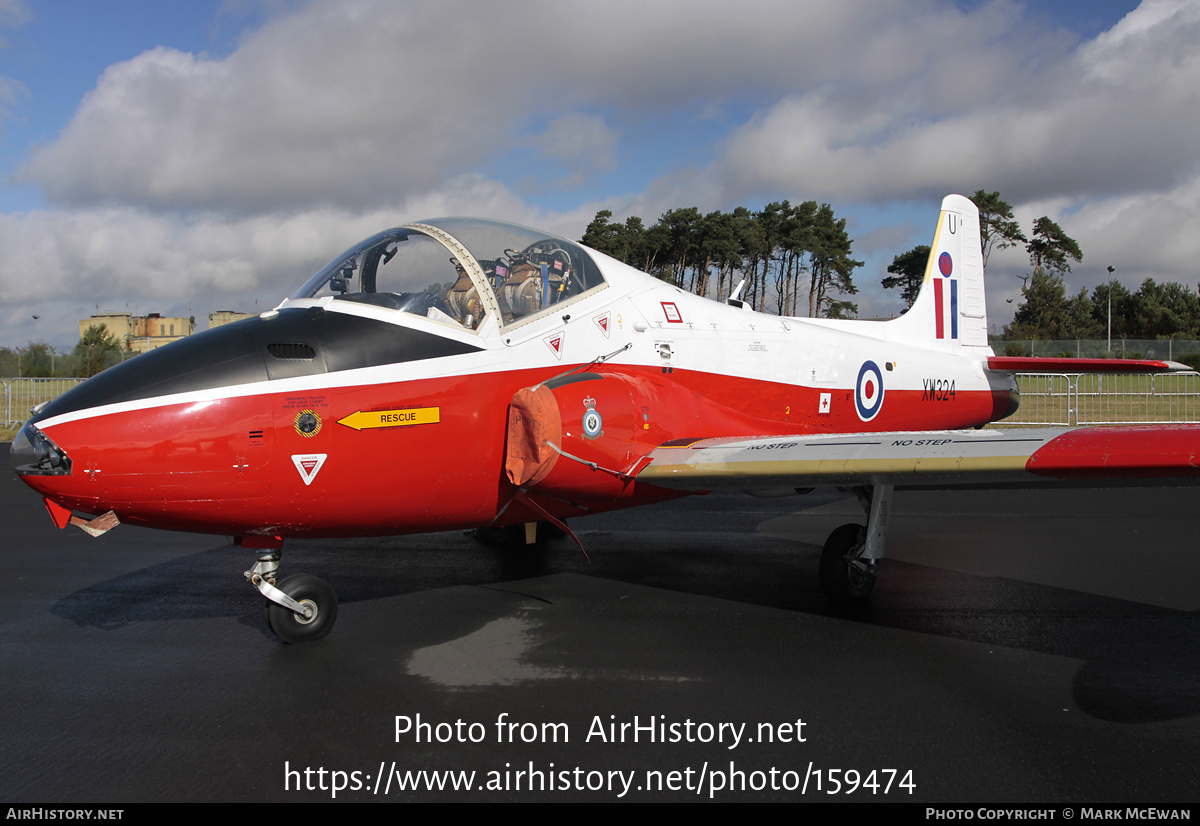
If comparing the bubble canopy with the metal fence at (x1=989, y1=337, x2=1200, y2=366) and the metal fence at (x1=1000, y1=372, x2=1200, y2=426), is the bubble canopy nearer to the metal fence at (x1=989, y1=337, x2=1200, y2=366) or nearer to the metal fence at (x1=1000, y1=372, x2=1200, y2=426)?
the metal fence at (x1=1000, y1=372, x2=1200, y2=426)

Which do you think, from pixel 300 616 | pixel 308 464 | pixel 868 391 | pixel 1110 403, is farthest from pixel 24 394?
pixel 1110 403

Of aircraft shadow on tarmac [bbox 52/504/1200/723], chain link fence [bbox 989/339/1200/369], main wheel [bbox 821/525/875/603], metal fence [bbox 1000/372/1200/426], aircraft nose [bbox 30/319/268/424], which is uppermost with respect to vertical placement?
chain link fence [bbox 989/339/1200/369]

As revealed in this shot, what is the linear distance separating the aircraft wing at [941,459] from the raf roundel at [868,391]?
2.40m

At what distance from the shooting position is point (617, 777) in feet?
10.3

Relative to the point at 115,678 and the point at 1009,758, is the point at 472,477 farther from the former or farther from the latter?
the point at 1009,758

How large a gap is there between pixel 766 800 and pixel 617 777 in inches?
24.5

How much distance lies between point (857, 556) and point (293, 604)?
4.05 metres

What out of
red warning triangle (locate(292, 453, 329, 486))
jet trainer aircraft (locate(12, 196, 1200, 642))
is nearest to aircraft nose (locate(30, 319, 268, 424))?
jet trainer aircraft (locate(12, 196, 1200, 642))

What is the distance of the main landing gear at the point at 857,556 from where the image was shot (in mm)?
5566

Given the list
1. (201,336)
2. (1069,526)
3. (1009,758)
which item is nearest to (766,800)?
(1009,758)

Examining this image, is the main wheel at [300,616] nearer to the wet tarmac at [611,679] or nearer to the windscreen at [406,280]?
the wet tarmac at [611,679]

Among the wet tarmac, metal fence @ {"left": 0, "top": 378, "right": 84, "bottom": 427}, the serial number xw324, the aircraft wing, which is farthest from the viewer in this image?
metal fence @ {"left": 0, "top": 378, "right": 84, "bottom": 427}

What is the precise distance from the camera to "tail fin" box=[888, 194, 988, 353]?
8.91m

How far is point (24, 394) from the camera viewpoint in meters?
26.8
